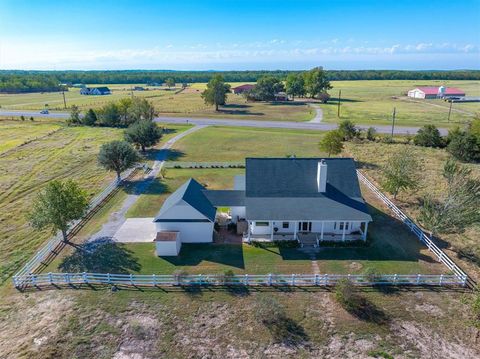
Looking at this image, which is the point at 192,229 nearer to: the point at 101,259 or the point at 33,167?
the point at 101,259

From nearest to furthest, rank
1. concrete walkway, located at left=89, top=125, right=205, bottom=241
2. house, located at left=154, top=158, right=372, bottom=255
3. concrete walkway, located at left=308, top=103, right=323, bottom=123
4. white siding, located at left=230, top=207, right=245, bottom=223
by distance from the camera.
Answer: house, located at left=154, top=158, right=372, bottom=255 < concrete walkway, located at left=89, top=125, right=205, bottom=241 < white siding, located at left=230, top=207, right=245, bottom=223 < concrete walkway, located at left=308, top=103, right=323, bottom=123

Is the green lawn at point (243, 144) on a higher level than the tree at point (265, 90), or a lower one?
lower

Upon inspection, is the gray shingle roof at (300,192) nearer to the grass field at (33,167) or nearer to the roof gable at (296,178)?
the roof gable at (296,178)

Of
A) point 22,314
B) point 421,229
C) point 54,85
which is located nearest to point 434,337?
point 421,229

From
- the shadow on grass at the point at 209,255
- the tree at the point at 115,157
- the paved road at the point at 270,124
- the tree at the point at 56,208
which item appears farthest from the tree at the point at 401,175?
the paved road at the point at 270,124

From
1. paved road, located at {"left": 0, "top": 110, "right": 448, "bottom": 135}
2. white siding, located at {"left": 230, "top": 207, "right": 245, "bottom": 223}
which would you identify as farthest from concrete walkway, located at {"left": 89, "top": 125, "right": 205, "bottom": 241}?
paved road, located at {"left": 0, "top": 110, "right": 448, "bottom": 135}

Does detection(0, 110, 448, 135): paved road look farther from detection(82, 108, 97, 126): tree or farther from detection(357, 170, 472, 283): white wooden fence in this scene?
detection(357, 170, 472, 283): white wooden fence

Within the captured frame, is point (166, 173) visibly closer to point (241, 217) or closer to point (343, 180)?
point (241, 217)
